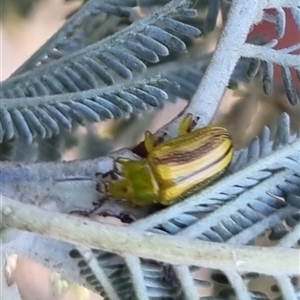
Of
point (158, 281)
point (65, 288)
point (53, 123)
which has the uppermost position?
point (53, 123)

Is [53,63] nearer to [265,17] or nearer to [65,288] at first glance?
[265,17]

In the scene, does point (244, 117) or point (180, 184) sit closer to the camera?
point (180, 184)

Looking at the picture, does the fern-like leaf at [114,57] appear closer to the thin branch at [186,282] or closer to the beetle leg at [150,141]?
the beetle leg at [150,141]

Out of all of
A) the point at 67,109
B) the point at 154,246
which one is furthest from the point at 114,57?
the point at 154,246

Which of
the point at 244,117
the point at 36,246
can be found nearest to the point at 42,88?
the point at 36,246

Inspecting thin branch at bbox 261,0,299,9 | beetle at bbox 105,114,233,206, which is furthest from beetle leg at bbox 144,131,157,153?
thin branch at bbox 261,0,299,9

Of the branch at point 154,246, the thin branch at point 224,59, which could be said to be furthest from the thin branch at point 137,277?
the thin branch at point 224,59

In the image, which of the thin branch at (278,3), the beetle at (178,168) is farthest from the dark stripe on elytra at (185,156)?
the thin branch at (278,3)

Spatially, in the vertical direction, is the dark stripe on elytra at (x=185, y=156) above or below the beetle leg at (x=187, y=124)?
below

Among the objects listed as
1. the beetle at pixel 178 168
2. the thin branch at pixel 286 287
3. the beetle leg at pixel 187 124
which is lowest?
the thin branch at pixel 286 287
